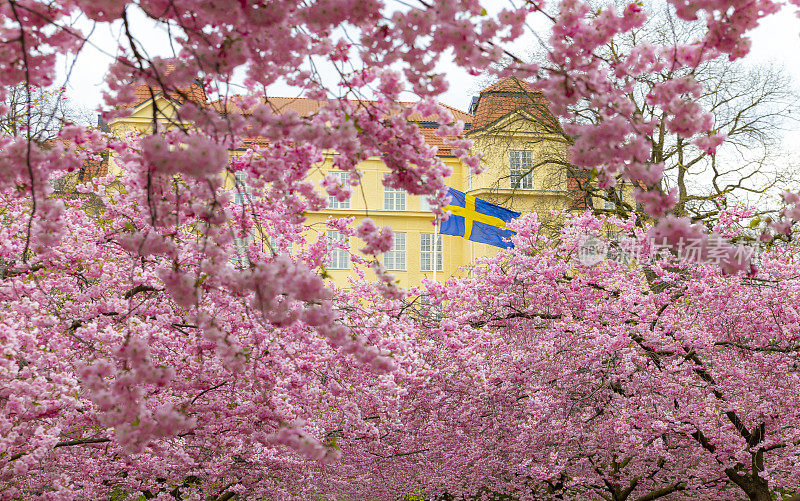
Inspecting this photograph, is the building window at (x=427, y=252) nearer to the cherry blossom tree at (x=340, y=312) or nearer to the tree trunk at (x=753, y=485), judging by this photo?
the cherry blossom tree at (x=340, y=312)

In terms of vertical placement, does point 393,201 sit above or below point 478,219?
above

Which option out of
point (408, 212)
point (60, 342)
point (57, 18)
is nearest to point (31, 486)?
point (60, 342)

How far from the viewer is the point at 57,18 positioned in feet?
12.0

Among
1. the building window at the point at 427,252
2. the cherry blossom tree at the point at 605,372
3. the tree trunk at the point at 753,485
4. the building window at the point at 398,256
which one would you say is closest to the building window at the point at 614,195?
the cherry blossom tree at the point at 605,372

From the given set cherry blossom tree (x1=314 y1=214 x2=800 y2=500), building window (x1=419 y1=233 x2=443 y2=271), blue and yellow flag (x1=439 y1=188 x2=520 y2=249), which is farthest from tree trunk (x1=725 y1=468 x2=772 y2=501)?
building window (x1=419 y1=233 x2=443 y2=271)

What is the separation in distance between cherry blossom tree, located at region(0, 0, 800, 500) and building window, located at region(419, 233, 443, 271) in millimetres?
16322

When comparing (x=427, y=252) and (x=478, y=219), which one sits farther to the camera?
(x=427, y=252)

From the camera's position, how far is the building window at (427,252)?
30844 millimetres

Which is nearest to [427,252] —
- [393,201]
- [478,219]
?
[393,201]

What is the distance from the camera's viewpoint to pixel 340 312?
733cm

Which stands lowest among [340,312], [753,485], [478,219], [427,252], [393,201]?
[753,485]

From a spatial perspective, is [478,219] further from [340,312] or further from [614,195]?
[340,312]

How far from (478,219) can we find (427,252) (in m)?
13.4

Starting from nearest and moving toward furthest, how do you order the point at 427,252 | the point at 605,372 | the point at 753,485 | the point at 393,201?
the point at 605,372 → the point at 753,485 → the point at 427,252 → the point at 393,201
